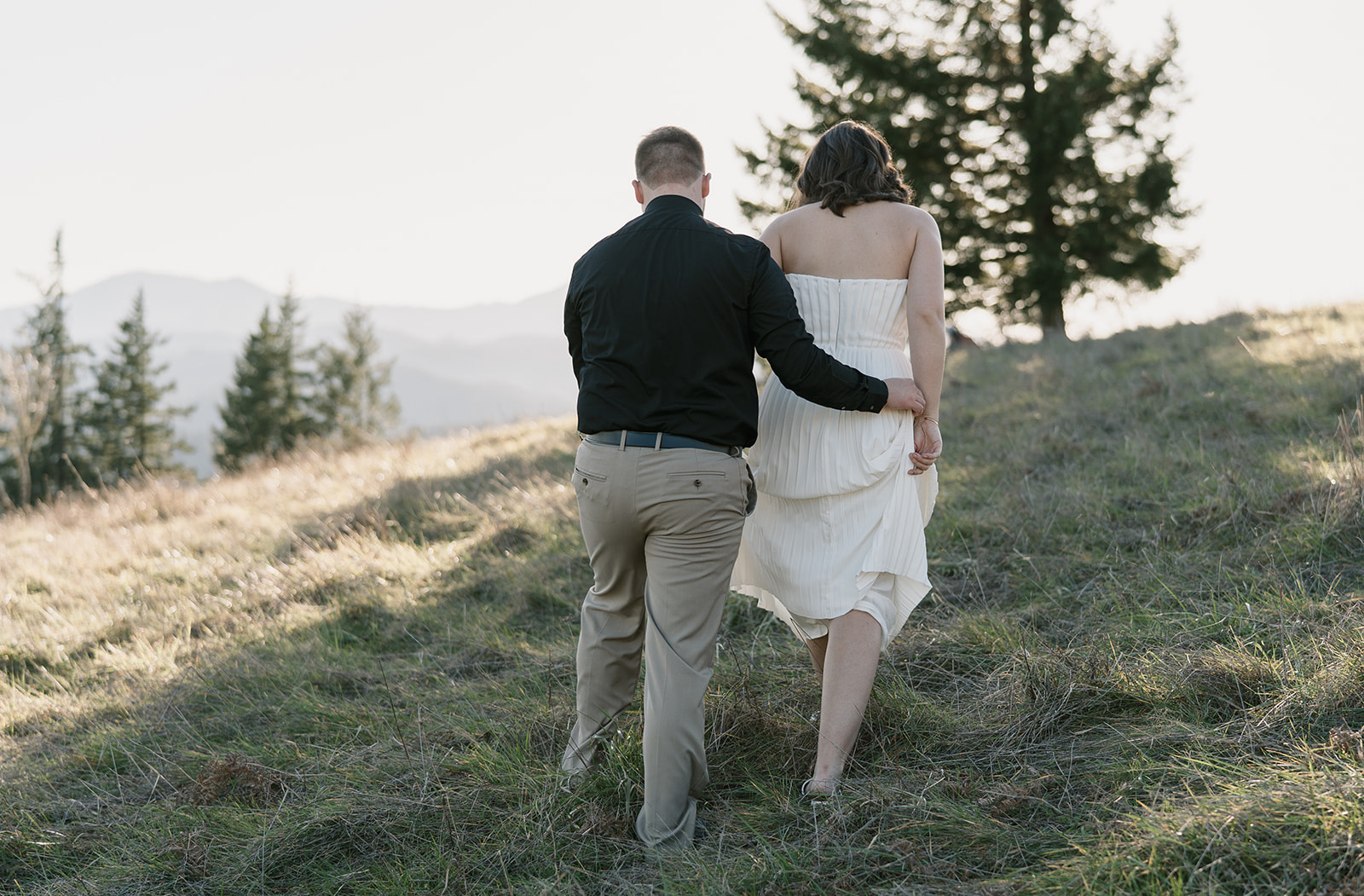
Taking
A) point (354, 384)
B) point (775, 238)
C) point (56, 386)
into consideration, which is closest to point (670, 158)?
point (775, 238)

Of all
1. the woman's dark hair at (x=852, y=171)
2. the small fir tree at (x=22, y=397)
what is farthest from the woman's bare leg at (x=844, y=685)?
the small fir tree at (x=22, y=397)

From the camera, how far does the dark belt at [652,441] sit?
2.84 meters

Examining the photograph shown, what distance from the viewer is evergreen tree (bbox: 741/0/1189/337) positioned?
52.0 feet

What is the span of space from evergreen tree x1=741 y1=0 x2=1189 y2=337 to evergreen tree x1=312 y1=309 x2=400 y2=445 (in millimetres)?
33157

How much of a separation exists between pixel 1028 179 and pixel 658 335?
15400 mm

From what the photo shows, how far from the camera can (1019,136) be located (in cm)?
1612

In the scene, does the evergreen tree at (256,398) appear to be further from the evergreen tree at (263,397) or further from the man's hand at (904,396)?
the man's hand at (904,396)

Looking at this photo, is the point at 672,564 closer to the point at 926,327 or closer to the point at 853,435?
the point at 853,435

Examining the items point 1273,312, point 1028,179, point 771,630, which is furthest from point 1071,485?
point 1028,179

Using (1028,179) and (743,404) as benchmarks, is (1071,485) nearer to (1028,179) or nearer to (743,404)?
(743,404)

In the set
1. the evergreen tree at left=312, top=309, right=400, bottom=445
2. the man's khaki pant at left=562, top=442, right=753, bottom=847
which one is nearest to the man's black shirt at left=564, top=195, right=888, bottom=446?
the man's khaki pant at left=562, top=442, right=753, bottom=847

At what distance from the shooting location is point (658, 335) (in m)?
2.81

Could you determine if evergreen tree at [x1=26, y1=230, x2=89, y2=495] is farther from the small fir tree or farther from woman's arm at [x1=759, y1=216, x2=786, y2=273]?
woman's arm at [x1=759, y1=216, x2=786, y2=273]

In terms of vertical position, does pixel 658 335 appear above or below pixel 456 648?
above
